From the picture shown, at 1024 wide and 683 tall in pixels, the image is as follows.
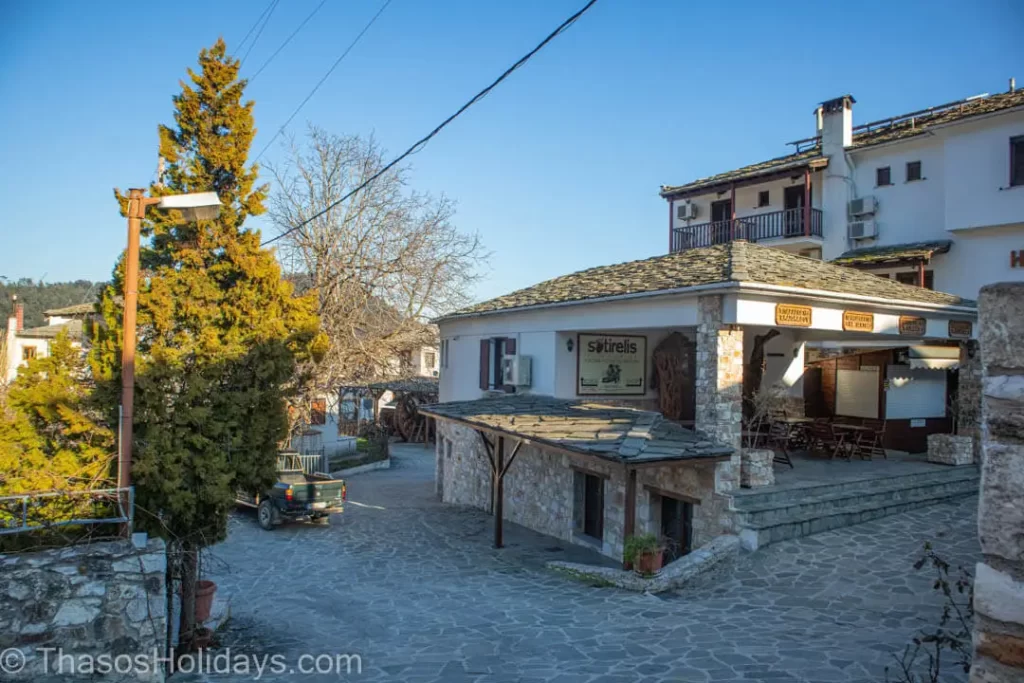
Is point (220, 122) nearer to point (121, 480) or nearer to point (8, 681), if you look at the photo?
point (121, 480)

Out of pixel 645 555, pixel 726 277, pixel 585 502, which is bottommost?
pixel 585 502

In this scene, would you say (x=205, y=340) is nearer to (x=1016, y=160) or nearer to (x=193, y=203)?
(x=193, y=203)

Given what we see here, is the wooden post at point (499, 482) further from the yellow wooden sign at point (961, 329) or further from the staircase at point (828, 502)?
the yellow wooden sign at point (961, 329)

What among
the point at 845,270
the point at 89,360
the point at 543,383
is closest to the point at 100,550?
the point at 89,360

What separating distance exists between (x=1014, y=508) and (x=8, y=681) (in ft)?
24.8

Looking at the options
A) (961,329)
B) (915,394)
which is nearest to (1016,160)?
(915,394)

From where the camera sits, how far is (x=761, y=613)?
8.22 metres

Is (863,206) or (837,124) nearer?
(863,206)

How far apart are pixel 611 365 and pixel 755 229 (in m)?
14.6

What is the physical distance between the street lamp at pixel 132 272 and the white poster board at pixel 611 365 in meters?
9.49

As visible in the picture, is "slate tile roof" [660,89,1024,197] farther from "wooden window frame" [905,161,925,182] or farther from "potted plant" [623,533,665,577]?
"potted plant" [623,533,665,577]

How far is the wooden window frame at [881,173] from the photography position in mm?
23719

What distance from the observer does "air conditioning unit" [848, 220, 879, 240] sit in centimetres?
2388

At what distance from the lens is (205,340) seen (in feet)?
26.4
